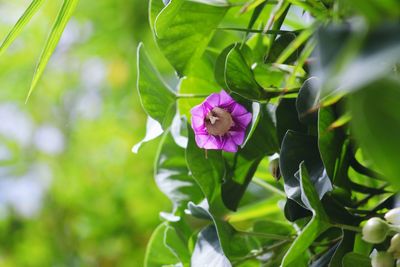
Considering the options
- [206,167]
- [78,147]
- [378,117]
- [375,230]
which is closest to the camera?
[378,117]

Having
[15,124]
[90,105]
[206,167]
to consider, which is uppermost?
[206,167]

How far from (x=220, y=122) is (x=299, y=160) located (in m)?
0.06

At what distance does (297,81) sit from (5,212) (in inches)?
78.8

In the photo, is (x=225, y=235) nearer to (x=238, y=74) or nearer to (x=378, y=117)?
(x=238, y=74)

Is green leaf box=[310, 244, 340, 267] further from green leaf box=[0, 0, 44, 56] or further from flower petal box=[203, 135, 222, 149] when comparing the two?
green leaf box=[0, 0, 44, 56]

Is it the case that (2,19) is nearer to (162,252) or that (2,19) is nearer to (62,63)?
(62,63)

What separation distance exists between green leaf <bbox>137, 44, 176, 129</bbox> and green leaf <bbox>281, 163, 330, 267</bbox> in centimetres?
14

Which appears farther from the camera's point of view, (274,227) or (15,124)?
(15,124)

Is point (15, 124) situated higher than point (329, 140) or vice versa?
point (329, 140)

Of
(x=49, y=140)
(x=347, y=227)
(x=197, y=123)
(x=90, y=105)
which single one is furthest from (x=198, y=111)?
(x=49, y=140)

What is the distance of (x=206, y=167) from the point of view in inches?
17.2

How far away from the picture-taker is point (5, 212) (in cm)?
227

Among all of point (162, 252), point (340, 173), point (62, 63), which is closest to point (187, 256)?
point (162, 252)

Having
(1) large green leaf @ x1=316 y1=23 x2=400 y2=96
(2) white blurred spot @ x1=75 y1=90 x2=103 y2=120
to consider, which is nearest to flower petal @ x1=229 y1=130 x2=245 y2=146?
(1) large green leaf @ x1=316 y1=23 x2=400 y2=96
